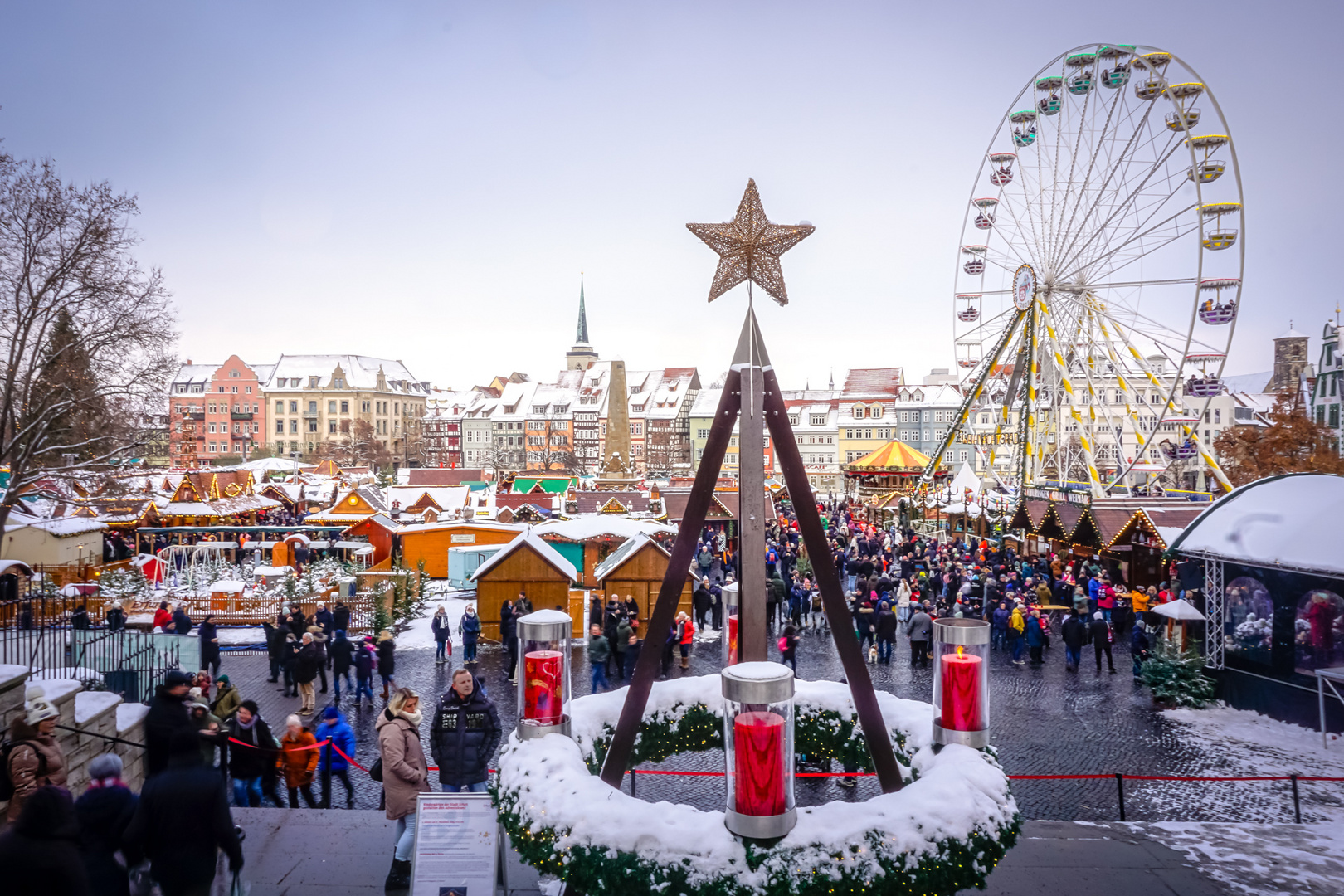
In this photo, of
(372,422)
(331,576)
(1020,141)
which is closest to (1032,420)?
(1020,141)

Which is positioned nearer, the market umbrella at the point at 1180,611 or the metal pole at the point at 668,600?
the metal pole at the point at 668,600

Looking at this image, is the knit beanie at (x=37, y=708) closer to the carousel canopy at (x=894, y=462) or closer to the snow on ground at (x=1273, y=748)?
the snow on ground at (x=1273, y=748)

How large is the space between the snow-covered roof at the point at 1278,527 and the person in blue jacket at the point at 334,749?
1183 cm

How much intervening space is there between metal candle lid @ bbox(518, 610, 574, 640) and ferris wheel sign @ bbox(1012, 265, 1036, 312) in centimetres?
2808

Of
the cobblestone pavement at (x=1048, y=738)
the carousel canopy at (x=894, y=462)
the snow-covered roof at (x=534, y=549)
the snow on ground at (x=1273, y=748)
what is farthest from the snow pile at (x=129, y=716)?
the carousel canopy at (x=894, y=462)

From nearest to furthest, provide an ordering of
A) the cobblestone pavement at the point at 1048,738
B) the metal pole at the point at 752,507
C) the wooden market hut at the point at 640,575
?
the metal pole at the point at 752,507, the cobblestone pavement at the point at 1048,738, the wooden market hut at the point at 640,575

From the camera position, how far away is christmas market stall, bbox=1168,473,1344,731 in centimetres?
1103

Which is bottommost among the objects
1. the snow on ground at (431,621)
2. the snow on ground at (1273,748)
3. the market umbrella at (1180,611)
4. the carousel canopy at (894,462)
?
the snow on ground at (1273,748)

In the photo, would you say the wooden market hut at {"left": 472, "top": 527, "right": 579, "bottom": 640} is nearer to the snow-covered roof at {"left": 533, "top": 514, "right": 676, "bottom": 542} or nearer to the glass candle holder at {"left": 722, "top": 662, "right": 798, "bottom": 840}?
the snow-covered roof at {"left": 533, "top": 514, "right": 676, "bottom": 542}

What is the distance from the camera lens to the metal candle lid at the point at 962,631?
17.5ft

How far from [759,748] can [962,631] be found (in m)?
2.09

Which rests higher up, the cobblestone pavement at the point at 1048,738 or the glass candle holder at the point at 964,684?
the glass candle holder at the point at 964,684

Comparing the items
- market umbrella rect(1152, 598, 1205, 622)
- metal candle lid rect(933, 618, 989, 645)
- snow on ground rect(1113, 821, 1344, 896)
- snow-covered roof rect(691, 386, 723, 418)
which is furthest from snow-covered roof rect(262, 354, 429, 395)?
metal candle lid rect(933, 618, 989, 645)

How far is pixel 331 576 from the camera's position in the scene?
2103 centimetres
